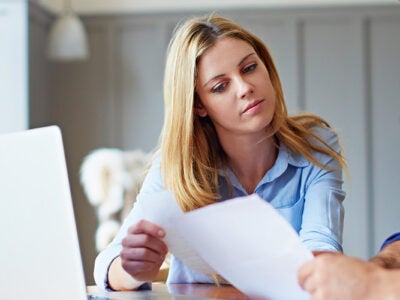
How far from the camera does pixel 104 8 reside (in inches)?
206

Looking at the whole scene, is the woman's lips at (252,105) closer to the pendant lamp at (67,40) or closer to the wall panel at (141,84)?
the pendant lamp at (67,40)

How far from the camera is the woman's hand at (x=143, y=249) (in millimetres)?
1067

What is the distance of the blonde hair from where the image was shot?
1.63 metres

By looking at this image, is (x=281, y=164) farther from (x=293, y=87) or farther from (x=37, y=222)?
(x=293, y=87)

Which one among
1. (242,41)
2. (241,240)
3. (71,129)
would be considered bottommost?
(71,129)

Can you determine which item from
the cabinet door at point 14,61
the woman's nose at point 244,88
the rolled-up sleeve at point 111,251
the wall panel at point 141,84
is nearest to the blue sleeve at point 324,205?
the woman's nose at point 244,88

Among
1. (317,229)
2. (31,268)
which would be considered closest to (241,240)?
(31,268)

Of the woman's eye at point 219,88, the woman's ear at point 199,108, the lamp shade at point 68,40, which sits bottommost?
the woman's ear at point 199,108

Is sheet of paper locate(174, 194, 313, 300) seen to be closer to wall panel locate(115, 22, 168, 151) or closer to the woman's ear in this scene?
the woman's ear

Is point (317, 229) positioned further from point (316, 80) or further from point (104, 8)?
point (104, 8)

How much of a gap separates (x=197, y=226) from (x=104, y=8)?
178 inches

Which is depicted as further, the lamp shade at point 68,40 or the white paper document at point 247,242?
the lamp shade at point 68,40

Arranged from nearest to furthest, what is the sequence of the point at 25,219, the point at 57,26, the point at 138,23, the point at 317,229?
the point at 25,219 < the point at 317,229 < the point at 57,26 < the point at 138,23

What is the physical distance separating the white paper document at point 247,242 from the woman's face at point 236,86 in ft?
1.98
